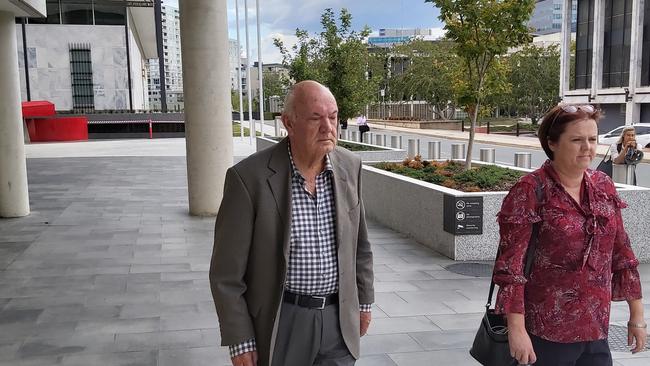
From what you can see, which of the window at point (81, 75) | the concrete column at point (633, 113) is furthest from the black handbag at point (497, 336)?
the concrete column at point (633, 113)

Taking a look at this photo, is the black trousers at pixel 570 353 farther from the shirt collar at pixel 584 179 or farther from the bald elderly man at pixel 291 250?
the bald elderly man at pixel 291 250

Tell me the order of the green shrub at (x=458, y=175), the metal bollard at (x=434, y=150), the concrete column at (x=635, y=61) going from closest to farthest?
1. the green shrub at (x=458, y=175)
2. the metal bollard at (x=434, y=150)
3. the concrete column at (x=635, y=61)

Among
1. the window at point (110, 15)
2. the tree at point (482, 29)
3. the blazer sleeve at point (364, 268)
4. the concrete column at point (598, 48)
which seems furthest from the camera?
the concrete column at point (598, 48)

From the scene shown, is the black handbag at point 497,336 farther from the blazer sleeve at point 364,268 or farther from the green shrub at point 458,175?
the green shrub at point 458,175

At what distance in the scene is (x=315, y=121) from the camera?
8.85ft

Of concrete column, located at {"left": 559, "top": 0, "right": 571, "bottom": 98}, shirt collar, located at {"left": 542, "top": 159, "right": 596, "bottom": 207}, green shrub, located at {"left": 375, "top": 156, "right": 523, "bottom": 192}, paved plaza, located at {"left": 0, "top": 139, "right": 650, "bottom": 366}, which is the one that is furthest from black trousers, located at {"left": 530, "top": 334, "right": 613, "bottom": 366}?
concrete column, located at {"left": 559, "top": 0, "right": 571, "bottom": 98}

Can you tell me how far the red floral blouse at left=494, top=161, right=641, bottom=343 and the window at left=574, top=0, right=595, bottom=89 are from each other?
52.5 m

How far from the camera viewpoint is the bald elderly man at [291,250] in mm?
2695

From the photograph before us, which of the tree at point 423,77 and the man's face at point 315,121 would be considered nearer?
the man's face at point 315,121

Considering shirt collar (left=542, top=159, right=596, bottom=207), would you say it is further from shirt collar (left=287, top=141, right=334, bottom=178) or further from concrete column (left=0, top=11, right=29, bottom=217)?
concrete column (left=0, top=11, right=29, bottom=217)

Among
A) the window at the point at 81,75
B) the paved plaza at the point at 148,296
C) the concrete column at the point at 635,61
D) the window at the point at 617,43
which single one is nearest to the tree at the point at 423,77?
the window at the point at 617,43

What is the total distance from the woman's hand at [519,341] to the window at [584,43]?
52741 mm

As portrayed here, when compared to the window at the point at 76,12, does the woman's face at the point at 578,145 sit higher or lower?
lower

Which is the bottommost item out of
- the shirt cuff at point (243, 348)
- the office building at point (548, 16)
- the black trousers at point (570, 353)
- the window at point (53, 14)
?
the black trousers at point (570, 353)
